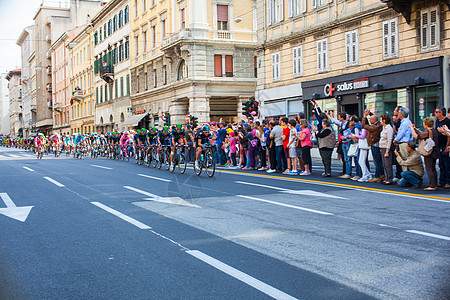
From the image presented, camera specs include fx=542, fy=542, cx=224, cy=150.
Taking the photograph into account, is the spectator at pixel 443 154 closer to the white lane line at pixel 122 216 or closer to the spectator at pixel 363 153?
the spectator at pixel 363 153

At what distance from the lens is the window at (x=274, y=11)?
31.8 metres

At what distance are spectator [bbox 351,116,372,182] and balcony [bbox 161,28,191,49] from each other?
1095 inches

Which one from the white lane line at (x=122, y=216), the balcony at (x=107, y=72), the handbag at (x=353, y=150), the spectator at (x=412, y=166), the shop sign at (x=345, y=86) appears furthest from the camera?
the balcony at (x=107, y=72)

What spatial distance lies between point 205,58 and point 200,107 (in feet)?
12.5

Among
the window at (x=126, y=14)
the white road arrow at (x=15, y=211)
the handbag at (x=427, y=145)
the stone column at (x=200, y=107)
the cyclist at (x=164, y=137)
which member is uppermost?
the window at (x=126, y=14)

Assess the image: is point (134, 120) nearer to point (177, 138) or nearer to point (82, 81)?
point (82, 81)

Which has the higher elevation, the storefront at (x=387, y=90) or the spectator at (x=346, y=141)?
the storefront at (x=387, y=90)

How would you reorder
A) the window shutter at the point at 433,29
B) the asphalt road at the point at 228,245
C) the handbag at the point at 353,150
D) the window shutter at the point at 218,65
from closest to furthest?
the asphalt road at the point at 228,245 → the handbag at the point at 353,150 → the window shutter at the point at 433,29 → the window shutter at the point at 218,65

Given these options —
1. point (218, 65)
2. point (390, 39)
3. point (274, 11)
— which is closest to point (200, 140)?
point (390, 39)

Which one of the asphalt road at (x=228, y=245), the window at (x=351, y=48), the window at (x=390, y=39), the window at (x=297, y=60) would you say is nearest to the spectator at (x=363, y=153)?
the asphalt road at (x=228, y=245)

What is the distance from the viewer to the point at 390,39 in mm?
23953

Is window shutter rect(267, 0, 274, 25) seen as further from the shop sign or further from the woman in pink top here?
the woman in pink top

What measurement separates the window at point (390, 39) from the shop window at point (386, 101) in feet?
5.50

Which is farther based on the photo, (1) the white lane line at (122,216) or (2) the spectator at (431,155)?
(2) the spectator at (431,155)
